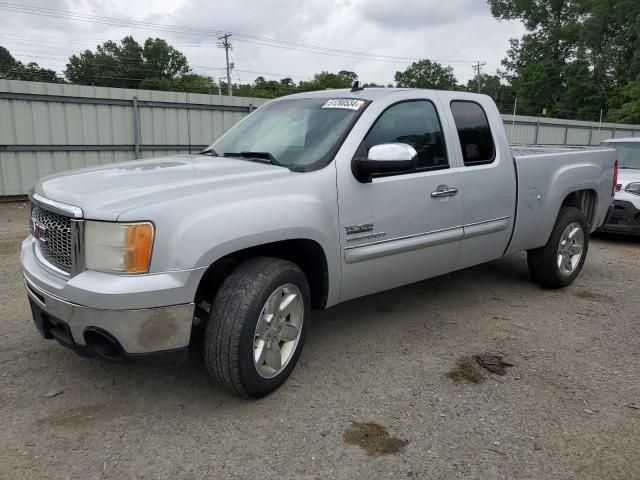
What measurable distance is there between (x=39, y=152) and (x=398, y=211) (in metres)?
8.90

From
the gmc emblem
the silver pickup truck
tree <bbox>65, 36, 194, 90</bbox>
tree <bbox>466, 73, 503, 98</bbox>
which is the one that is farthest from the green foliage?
the gmc emblem

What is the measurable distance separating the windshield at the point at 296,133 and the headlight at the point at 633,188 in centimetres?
582

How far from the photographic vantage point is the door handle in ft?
12.8

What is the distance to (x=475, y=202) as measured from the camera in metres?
4.22

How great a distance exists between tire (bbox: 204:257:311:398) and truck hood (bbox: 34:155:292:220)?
1.66 ft

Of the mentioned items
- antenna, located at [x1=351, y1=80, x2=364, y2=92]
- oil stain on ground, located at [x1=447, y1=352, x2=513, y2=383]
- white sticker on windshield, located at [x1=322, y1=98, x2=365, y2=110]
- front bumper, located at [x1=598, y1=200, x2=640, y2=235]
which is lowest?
oil stain on ground, located at [x1=447, y1=352, x2=513, y2=383]

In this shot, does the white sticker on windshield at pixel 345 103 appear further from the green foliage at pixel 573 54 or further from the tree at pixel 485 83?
the tree at pixel 485 83

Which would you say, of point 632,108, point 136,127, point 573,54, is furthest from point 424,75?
point 136,127

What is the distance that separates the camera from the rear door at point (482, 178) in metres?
4.21

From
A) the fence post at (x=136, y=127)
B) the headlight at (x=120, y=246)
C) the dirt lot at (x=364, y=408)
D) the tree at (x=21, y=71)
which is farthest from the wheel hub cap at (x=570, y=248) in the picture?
the tree at (x=21, y=71)

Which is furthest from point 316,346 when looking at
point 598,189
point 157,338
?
point 598,189

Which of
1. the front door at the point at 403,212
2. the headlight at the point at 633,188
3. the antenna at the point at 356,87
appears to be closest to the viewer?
the front door at the point at 403,212

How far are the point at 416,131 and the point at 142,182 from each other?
6.61ft

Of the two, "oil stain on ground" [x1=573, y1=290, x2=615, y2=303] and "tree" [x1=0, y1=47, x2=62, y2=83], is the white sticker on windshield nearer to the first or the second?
"oil stain on ground" [x1=573, y1=290, x2=615, y2=303]
